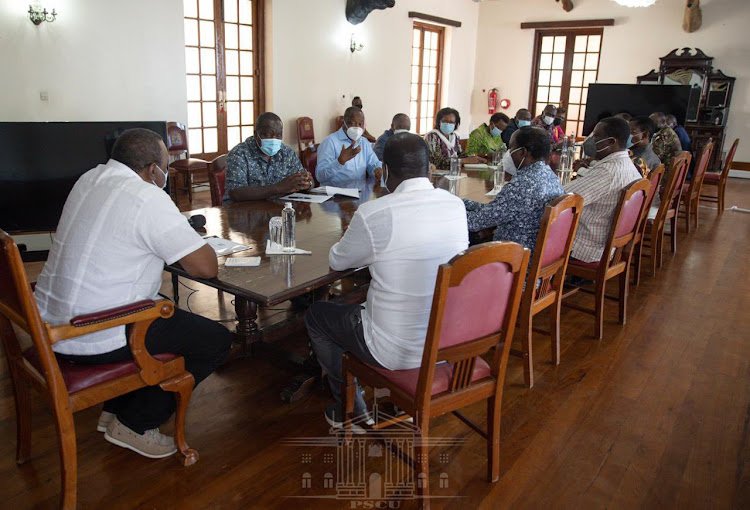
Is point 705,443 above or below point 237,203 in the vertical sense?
below

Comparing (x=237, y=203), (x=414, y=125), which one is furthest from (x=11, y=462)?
(x=414, y=125)

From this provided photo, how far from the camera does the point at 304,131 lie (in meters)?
7.36

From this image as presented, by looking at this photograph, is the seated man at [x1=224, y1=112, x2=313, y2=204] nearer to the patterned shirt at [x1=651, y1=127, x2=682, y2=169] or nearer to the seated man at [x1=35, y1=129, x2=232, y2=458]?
the seated man at [x1=35, y1=129, x2=232, y2=458]

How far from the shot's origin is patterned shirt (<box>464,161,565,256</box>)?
2.46m

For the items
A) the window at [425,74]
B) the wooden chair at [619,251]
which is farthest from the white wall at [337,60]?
the wooden chair at [619,251]

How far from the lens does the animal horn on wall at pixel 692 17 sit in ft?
27.9

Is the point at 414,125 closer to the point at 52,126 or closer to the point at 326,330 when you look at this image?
the point at 52,126

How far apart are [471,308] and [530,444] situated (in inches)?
31.4

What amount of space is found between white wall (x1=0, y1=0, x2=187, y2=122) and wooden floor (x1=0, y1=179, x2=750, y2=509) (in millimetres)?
3457

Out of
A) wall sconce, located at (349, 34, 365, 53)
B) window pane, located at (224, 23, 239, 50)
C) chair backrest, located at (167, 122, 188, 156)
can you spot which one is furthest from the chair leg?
wall sconce, located at (349, 34, 365, 53)

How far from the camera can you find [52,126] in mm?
3252

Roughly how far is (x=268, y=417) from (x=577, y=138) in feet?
30.3

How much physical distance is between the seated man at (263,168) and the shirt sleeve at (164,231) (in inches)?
50.6

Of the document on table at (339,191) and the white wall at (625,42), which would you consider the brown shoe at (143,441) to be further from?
the white wall at (625,42)
